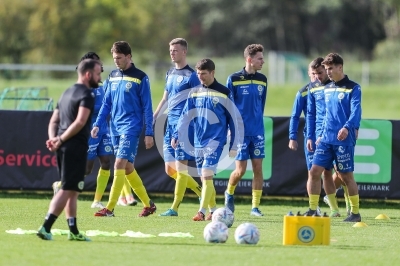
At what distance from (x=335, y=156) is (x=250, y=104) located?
5.00 ft

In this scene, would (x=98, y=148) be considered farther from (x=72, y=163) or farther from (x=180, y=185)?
(x=72, y=163)

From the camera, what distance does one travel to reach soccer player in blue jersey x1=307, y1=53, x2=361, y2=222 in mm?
12211

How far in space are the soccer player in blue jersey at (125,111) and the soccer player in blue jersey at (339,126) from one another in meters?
2.31

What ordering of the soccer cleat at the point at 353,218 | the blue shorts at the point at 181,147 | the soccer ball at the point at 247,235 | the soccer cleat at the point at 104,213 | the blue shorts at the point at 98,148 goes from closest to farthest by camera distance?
the soccer ball at the point at 247,235 → the soccer cleat at the point at 104,213 → the soccer cleat at the point at 353,218 → the blue shorts at the point at 181,147 → the blue shorts at the point at 98,148

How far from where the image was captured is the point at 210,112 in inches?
483

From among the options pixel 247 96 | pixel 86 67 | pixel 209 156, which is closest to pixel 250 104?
pixel 247 96

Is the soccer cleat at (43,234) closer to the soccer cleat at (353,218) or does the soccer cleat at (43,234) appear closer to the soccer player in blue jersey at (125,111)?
the soccer player in blue jersey at (125,111)

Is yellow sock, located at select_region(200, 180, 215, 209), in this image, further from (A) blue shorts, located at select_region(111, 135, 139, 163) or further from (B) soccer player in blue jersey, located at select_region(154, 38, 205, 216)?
(A) blue shorts, located at select_region(111, 135, 139, 163)

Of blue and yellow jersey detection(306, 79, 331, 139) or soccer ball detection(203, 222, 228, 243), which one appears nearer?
soccer ball detection(203, 222, 228, 243)

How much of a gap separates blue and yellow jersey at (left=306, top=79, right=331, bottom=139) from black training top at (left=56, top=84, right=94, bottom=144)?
13.9ft

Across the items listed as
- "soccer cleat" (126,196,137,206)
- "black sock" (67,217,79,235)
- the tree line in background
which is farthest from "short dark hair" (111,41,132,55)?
the tree line in background

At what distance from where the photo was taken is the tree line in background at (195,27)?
2162 inches

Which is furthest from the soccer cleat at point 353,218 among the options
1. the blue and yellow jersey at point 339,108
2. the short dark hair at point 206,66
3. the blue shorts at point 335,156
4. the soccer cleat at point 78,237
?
the soccer cleat at point 78,237

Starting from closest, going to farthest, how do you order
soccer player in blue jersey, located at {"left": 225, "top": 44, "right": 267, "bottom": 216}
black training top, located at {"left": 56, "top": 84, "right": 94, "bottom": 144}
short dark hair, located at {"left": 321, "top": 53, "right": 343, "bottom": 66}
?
black training top, located at {"left": 56, "top": 84, "right": 94, "bottom": 144}
short dark hair, located at {"left": 321, "top": 53, "right": 343, "bottom": 66}
soccer player in blue jersey, located at {"left": 225, "top": 44, "right": 267, "bottom": 216}
